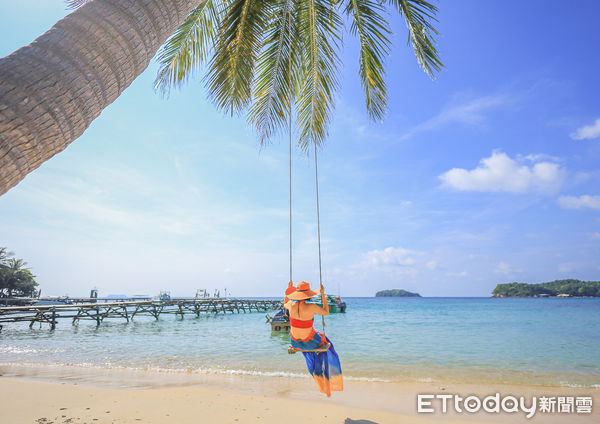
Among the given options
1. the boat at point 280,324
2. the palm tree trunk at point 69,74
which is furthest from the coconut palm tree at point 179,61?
the boat at point 280,324

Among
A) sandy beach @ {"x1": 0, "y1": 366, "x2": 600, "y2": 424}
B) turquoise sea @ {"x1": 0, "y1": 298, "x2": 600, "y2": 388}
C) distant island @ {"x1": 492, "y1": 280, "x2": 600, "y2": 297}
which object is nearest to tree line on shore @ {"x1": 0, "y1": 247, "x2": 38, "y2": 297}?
turquoise sea @ {"x1": 0, "y1": 298, "x2": 600, "y2": 388}

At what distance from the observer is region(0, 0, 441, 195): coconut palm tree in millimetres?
1655

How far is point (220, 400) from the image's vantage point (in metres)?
6.00

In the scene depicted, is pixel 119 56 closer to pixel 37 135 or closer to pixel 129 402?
pixel 37 135

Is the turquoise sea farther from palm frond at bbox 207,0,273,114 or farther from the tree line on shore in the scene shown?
the tree line on shore

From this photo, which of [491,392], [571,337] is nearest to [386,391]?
[491,392]

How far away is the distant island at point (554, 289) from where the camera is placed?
93.3 metres

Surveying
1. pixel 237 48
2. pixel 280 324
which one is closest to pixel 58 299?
pixel 280 324

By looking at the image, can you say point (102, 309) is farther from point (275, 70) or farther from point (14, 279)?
point (275, 70)

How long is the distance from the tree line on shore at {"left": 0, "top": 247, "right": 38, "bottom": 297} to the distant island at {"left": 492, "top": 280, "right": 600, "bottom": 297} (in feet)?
404

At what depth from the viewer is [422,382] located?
784cm

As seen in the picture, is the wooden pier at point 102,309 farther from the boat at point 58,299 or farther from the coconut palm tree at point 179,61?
the coconut palm tree at point 179,61

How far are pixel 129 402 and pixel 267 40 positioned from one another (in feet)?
23.2

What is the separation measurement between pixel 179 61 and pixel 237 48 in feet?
4.62
